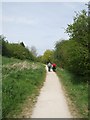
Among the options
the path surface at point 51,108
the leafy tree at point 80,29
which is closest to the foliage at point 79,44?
the leafy tree at point 80,29

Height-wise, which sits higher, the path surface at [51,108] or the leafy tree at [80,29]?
the leafy tree at [80,29]

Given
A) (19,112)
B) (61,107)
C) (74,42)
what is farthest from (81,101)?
(74,42)

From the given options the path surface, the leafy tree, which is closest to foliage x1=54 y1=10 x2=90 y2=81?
the leafy tree

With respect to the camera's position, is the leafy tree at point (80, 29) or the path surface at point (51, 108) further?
the leafy tree at point (80, 29)

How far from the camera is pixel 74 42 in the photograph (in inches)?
989

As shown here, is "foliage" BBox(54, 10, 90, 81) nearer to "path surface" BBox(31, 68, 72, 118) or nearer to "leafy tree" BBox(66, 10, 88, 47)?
"leafy tree" BBox(66, 10, 88, 47)

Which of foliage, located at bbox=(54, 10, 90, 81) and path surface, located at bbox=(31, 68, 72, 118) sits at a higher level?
foliage, located at bbox=(54, 10, 90, 81)

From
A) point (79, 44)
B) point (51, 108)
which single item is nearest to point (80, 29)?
point (79, 44)

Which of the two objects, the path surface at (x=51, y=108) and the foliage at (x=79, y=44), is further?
the foliage at (x=79, y=44)

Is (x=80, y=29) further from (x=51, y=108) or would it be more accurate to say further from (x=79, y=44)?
(x=51, y=108)

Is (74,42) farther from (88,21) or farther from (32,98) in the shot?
(32,98)

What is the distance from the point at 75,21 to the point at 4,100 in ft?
44.1

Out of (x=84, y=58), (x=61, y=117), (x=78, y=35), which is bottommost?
(x=61, y=117)

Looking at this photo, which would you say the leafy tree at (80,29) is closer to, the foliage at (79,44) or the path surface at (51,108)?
the foliage at (79,44)
